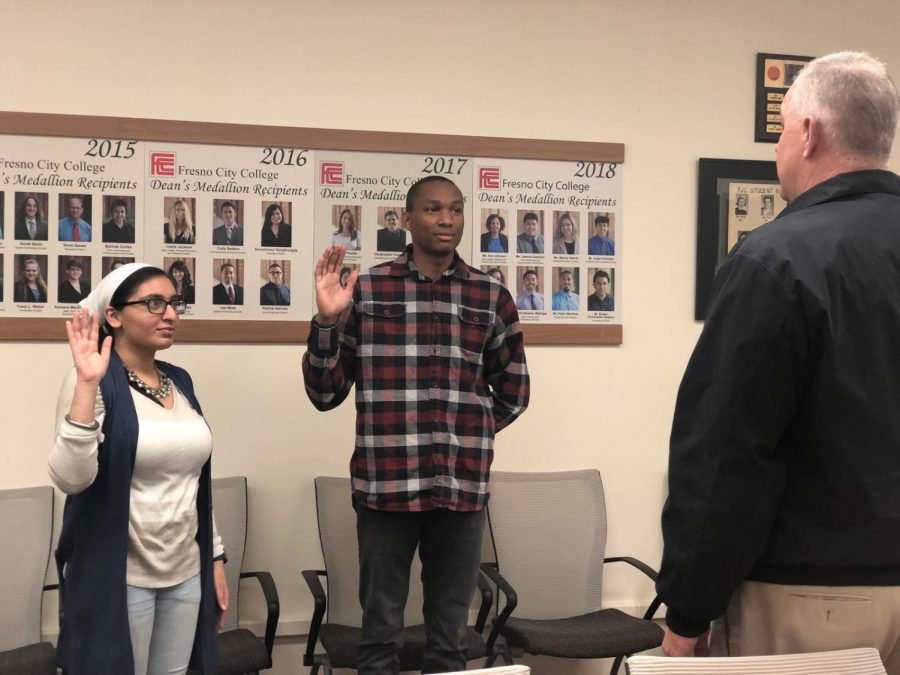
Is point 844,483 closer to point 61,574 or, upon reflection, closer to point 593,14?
point 61,574

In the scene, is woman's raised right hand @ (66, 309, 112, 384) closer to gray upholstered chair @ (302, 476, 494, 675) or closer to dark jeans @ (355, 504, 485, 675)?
dark jeans @ (355, 504, 485, 675)

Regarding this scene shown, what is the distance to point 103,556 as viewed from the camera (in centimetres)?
223

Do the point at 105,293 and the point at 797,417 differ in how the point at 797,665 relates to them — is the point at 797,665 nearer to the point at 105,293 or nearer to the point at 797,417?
the point at 797,417

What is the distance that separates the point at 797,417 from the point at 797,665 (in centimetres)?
40

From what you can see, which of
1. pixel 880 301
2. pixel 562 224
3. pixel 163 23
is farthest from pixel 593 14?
pixel 880 301

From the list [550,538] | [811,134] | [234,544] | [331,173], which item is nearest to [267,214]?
[331,173]

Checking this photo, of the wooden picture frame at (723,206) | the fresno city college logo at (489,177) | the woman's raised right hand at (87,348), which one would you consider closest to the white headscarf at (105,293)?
the woman's raised right hand at (87,348)

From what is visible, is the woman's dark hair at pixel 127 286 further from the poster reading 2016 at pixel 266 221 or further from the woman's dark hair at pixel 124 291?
the poster reading 2016 at pixel 266 221

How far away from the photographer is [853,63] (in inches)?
61.7

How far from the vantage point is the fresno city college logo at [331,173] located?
3.43 meters

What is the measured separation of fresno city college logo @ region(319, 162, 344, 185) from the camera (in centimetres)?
343

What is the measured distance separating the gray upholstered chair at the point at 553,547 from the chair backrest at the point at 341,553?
0.39 metres

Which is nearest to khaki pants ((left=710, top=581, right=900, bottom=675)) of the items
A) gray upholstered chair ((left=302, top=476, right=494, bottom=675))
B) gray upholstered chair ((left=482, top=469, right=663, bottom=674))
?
gray upholstered chair ((left=302, top=476, right=494, bottom=675))

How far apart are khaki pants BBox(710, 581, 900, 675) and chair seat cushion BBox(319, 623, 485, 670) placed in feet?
A: 4.94
